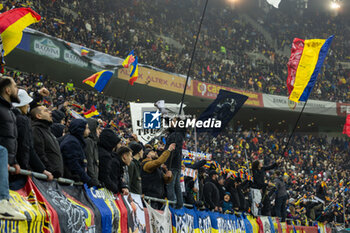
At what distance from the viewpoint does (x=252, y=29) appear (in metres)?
43.3

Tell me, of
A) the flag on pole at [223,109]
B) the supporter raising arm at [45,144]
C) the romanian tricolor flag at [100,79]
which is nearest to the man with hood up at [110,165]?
the supporter raising arm at [45,144]

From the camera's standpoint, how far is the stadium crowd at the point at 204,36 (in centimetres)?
2402

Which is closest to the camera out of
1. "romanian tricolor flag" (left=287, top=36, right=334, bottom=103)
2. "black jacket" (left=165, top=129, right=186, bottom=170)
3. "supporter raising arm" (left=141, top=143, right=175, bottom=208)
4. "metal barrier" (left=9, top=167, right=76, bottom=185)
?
"metal barrier" (left=9, top=167, right=76, bottom=185)

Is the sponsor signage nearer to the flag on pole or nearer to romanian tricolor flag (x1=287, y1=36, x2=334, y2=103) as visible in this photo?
romanian tricolor flag (x1=287, y1=36, x2=334, y2=103)

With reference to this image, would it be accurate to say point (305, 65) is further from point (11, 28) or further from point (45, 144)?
point (45, 144)

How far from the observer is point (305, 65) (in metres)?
14.5

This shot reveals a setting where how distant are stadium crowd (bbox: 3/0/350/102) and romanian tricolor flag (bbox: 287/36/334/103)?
10198 millimetres

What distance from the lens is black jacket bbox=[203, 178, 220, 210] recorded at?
9625 millimetres

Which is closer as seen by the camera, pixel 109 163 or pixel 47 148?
pixel 47 148

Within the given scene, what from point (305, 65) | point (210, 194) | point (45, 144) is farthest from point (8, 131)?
point (305, 65)

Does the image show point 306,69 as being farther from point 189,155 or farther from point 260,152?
point 260,152

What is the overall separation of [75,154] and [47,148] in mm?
433

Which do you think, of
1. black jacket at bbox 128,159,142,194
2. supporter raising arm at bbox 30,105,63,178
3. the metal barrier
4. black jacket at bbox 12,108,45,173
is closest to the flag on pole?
black jacket at bbox 128,159,142,194

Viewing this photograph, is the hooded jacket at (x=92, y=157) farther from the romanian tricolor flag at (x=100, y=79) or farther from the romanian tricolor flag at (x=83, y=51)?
the romanian tricolor flag at (x=83, y=51)
